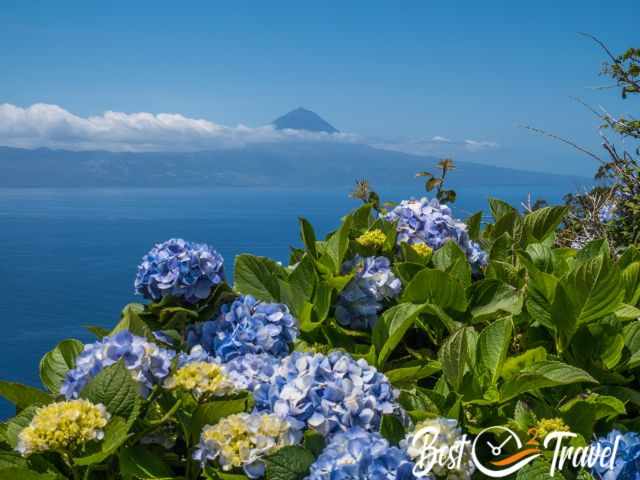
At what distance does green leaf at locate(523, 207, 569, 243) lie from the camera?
3047 mm

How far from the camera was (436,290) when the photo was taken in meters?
2.27

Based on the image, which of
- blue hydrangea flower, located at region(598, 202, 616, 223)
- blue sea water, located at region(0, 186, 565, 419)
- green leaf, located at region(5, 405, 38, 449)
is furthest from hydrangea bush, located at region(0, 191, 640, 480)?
blue sea water, located at region(0, 186, 565, 419)

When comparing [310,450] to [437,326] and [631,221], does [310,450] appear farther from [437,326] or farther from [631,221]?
[631,221]

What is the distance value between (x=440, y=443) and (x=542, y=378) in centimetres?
38

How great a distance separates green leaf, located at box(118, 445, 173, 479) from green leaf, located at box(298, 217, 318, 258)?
4.07 ft

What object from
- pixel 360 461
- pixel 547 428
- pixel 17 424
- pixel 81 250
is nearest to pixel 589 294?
pixel 547 428

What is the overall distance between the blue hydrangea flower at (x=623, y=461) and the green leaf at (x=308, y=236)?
4.31ft

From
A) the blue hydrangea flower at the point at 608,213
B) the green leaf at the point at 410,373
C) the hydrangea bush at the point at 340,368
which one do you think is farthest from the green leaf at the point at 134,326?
the blue hydrangea flower at the point at 608,213

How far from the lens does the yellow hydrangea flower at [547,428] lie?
64.5 inches

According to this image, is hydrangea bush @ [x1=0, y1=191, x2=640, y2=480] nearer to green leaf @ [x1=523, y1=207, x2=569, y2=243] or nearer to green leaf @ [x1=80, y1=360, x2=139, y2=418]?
green leaf @ [x1=80, y1=360, x2=139, y2=418]

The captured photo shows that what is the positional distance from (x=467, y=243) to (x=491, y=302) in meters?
0.54

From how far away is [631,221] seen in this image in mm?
4293

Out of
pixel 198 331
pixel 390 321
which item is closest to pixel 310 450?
pixel 390 321

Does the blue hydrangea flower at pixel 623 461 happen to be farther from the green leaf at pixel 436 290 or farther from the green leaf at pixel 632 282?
the green leaf at pixel 632 282
